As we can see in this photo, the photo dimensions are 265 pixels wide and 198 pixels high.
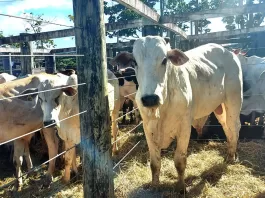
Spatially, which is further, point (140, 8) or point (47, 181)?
point (47, 181)

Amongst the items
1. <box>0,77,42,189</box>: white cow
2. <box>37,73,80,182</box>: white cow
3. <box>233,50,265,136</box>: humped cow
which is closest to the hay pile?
<box>37,73,80,182</box>: white cow

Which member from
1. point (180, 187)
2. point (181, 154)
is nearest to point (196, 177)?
point (180, 187)

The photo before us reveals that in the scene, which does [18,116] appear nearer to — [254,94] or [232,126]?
[232,126]

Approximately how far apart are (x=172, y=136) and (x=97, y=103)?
1.65 metres

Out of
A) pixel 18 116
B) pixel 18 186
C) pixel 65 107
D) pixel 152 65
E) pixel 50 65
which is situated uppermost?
pixel 152 65

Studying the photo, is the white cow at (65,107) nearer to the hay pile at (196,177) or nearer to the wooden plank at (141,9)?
the hay pile at (196,177)

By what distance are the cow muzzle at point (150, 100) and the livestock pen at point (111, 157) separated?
0.46 meters

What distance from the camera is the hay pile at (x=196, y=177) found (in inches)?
155

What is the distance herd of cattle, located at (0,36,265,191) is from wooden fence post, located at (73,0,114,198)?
284mm

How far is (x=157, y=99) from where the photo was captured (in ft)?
9.77

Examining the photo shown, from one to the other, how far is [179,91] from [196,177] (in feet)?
4.76

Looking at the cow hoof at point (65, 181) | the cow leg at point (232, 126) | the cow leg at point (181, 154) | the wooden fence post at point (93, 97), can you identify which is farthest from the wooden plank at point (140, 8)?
the cow hoof at point (65, 181)

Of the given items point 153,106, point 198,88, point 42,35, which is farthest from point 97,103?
point 42,35

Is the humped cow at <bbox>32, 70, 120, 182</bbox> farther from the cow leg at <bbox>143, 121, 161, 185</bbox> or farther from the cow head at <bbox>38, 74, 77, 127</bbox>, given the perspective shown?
the cow leg at <bbox>143, 121, 161, 185</bbox>
